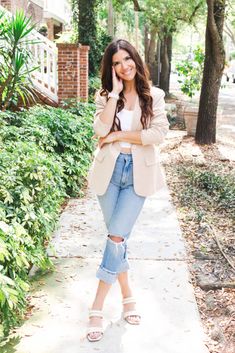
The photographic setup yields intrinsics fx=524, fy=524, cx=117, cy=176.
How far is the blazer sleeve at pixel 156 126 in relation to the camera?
124 inches

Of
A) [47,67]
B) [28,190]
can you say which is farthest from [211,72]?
[28,190]

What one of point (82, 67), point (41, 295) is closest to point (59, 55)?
point (82, 67)

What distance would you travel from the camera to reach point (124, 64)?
311 centimetres

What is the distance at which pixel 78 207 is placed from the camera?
6328 mm

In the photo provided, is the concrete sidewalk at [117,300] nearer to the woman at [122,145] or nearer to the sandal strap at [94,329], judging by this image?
the sandal strap at [94,329]

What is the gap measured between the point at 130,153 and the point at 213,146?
26.7 feet

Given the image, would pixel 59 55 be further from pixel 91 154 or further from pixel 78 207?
pixel 78 207

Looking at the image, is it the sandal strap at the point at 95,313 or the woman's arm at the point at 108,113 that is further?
the sandal strap at the point at 95,313

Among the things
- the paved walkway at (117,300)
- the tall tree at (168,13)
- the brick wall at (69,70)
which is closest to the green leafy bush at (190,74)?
the tall tree at (168,13)

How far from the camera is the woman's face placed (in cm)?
311

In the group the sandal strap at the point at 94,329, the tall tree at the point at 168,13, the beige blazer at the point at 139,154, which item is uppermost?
the tall tree at the point at 168,13

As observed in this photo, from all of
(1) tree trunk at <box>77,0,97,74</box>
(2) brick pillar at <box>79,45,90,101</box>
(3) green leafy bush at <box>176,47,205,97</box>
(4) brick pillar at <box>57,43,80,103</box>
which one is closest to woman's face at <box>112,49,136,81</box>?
(4) brick pillar at <box>57,43,80,103</box>

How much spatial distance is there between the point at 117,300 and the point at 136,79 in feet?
5.23

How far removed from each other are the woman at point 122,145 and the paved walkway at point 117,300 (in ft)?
0.64
